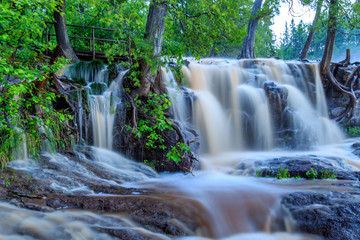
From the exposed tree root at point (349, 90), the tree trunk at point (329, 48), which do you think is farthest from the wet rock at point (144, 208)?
the tree trunk at point (329, 48)

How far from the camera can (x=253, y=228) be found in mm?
3674

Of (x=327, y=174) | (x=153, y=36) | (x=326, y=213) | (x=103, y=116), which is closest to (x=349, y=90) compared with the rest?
(x=327, y=174)

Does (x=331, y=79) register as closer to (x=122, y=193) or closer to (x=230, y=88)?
(x=230, y=88)

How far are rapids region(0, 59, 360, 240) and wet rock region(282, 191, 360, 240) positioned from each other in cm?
16

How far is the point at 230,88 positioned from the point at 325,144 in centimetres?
466

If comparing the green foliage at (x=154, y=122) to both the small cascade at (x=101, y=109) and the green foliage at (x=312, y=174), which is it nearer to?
the small cascade at (x=101, y=109)

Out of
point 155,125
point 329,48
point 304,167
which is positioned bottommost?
point 304,167

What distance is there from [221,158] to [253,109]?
308cm

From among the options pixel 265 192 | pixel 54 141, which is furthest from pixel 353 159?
pixel 54 141

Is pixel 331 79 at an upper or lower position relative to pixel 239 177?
upper

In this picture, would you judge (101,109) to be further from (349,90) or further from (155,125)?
(349,90)

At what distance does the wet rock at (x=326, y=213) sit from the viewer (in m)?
3.27

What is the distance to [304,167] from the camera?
257 inches

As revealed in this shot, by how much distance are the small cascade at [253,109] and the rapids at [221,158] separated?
0.04 metres
